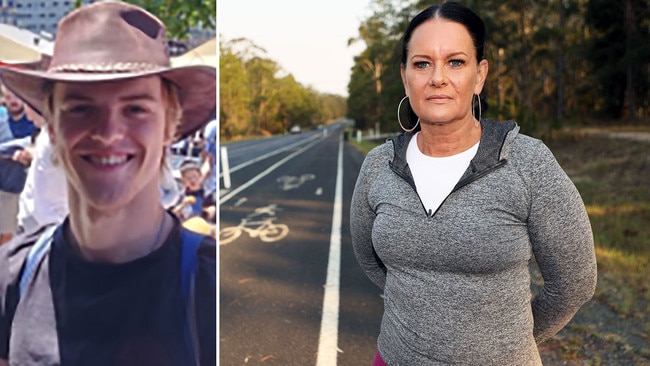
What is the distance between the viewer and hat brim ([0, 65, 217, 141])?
223 centimetres

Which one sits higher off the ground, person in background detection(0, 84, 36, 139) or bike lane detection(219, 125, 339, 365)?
person in background detection(0, 84, 36, 139)

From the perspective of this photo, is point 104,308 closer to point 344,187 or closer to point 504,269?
point 504,269

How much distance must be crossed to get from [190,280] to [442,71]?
1607 millimetres

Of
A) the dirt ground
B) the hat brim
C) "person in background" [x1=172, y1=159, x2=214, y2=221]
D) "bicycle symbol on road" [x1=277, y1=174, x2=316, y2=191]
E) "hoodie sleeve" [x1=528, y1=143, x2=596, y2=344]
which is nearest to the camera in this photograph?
"hoodie sleeve" [x1=528, y1=143, x2=596, y2=344]

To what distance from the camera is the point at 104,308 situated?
2430 millimetres

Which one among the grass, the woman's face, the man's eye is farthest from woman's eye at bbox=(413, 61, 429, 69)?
the grass

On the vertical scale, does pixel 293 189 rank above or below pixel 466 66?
below

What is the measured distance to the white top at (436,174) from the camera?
4.87 feet

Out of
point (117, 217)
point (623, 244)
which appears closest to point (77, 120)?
point (117, 217)

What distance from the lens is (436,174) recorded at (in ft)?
5.02

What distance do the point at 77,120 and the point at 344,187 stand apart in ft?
38.8

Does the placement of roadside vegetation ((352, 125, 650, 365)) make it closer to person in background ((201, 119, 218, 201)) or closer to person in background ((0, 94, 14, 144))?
person in background ((201, 119, 218, 201))

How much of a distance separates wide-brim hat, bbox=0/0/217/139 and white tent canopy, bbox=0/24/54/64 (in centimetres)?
5

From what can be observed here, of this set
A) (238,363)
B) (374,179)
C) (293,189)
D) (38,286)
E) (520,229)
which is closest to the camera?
(520,229)
